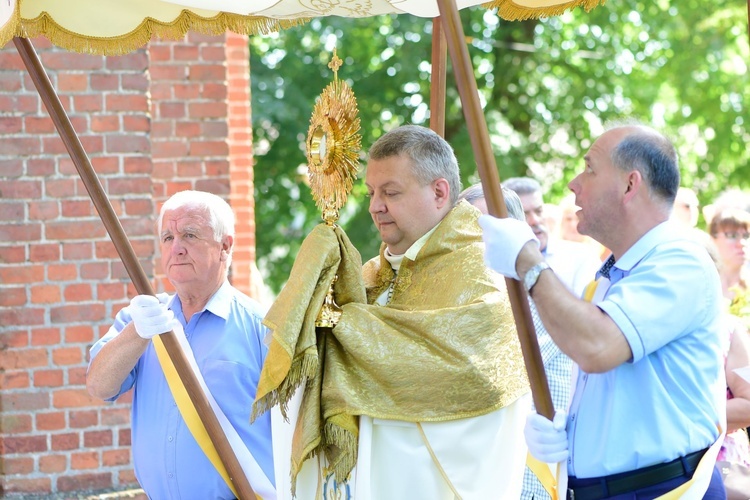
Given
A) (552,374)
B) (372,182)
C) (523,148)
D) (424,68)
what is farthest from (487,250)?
(523,148)

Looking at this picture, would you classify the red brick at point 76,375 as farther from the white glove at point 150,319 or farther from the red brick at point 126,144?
the white glove at point 150,319

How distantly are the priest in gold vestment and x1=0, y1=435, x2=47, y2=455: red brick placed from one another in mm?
2257

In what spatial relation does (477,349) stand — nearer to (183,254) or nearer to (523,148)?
(183,254)

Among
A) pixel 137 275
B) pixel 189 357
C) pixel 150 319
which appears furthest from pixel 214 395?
pixel 137 275

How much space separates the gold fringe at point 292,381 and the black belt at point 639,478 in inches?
33.9

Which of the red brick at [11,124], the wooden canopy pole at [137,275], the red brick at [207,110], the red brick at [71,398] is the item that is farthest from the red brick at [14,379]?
the wooden canopy pole at [137,275]

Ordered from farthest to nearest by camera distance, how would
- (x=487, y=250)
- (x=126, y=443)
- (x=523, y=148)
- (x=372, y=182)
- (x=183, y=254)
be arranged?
(x=523, y=148)
(x=126, y=443)
(x=183, y=254)
(x=372, y=182)
(x=487, y=250)

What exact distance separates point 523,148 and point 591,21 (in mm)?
1719

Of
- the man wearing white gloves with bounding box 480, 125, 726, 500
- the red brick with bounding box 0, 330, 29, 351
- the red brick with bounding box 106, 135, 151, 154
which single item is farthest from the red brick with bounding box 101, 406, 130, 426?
the man wearing white gloves with bounding box 480, 125, 726, 500

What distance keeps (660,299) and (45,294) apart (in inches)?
140

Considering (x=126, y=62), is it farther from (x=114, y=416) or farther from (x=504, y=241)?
(x=504, y=241)

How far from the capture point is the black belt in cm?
302

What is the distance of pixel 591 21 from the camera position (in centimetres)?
1356

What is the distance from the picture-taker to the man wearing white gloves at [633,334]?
2.86 m
